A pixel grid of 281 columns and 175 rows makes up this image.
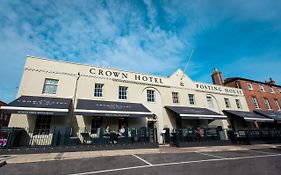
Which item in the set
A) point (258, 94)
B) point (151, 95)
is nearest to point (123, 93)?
point (151, 95)

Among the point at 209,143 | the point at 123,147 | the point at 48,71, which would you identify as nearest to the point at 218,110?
the point at 209,143

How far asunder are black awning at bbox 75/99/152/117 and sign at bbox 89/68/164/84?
9.58 ft

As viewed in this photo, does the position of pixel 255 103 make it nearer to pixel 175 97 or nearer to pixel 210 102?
pixel 210 102

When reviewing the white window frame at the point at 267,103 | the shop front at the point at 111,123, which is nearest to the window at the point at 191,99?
the shop front at the point at 111,123

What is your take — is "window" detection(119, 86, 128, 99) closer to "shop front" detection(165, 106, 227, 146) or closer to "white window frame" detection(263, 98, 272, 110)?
"shop front" detection(165, 106, 227, 146)

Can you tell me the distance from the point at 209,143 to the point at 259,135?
6.86 m

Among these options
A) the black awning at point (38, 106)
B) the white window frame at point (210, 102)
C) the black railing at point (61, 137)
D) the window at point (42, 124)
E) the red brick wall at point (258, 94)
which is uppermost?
the red brick wall at point (258, 94)

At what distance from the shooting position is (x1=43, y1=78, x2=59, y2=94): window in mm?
11648

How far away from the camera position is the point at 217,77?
23688 mm

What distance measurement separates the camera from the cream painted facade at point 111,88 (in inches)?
439

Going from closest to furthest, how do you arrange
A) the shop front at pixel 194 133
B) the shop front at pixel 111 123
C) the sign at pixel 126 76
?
1. the shop front at pixel 111 123
2. the shop front at pixel 194 133
3. the sign at pixel 126 76

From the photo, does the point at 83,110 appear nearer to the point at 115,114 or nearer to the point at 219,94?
the point at 115,114

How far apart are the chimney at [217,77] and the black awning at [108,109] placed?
1672 cm

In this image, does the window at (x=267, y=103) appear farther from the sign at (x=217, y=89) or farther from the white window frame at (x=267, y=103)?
the sign at (x=217, y=89)
